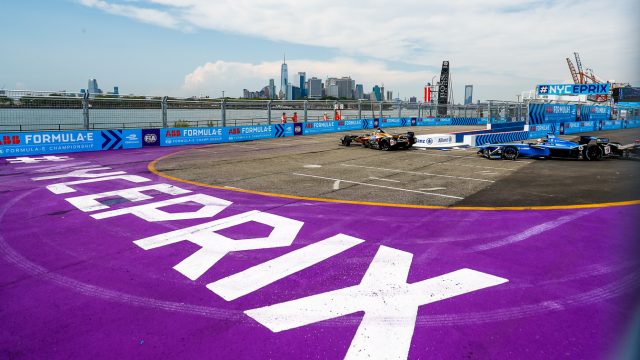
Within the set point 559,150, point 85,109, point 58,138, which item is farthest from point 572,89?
point 58,138

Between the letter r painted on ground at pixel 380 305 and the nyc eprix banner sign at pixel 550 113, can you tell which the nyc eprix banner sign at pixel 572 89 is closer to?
the nyc eprix banner sign at pixel 550 113

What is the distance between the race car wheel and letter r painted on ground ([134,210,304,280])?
16063 mm

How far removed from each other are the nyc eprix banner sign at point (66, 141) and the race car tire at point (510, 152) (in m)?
20.7

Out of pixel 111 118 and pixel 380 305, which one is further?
pixel 111 118

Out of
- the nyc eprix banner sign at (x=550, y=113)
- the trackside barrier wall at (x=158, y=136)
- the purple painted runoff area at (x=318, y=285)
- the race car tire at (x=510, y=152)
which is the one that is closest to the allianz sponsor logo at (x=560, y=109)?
the nyc eprix banner sign at (x=550, y=113)

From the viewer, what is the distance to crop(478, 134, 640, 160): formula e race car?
1786 cm

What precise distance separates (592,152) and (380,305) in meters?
17.8

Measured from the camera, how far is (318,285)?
18.0ft

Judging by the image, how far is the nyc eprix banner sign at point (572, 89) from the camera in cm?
3504

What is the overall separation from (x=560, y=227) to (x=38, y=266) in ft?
31.5

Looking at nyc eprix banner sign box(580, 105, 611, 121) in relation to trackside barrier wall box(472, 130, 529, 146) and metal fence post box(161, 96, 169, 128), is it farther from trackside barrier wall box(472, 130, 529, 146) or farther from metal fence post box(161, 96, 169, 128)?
metal fence post box(161, 96, 169, 128)

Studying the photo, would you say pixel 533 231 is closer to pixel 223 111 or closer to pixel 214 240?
pixel 214 240

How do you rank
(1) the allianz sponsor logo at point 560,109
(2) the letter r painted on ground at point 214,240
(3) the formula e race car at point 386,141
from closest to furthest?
(2) the letter r painted on ground at point 214,240 → (3) the formula e race car at point 386,141 → (1) the allianz sponsor logo at point 560,109

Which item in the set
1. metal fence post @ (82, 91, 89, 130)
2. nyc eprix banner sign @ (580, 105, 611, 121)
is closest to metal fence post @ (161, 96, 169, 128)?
metal fence post @ (82, 91, 89, 130)
